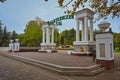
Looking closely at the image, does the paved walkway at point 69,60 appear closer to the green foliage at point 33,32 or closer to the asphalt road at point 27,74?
the asphalt road at point 27,74

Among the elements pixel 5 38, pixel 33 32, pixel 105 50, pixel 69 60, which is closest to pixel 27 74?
pixel 69 60

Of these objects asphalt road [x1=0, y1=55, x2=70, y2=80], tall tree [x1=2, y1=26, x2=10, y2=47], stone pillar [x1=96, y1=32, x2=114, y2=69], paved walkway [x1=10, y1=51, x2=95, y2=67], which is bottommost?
asphalt road [x1=0, y1=55, x2=70, y2=80]

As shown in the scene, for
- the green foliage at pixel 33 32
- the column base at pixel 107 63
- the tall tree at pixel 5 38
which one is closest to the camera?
the column base at pixel 107 63

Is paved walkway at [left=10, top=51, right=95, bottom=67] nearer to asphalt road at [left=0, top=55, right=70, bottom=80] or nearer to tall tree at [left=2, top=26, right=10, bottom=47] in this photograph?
asphalt road at [left=0, top=55, right=70, bottom=80]

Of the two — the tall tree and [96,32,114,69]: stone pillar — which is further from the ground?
the tall tree

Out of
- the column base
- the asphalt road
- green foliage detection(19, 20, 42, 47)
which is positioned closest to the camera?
the asphalt road

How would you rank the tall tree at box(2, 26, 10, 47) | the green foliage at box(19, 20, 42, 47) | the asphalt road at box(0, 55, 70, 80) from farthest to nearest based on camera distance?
the tall tree at box(2, 26, 10, 47) → the green foliage at box(19, 20, 42, 47) → the asphalt road at box(0, 55, 70, 80)

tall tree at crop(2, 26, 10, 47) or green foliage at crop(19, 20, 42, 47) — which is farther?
tall tree at crop(2, 26, 10, 47)

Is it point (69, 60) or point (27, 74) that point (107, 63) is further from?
point (27, 74)

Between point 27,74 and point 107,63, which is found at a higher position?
point 107,63

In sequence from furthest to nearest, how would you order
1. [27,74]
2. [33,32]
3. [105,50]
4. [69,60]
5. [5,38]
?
[5,38]
[33,32]
[69,60]
[105,50]
[27,74]

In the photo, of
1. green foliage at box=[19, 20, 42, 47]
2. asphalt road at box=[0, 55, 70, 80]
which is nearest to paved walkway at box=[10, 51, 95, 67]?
asphalt road at box=[0, 55, 70, 80]

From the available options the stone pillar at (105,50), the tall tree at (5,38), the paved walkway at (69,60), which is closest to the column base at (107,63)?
the stone pillar at (105,50)

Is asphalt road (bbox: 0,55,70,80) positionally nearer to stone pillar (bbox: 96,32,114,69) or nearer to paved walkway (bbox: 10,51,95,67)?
paved walkway (bbox: 10,51,95,67)
